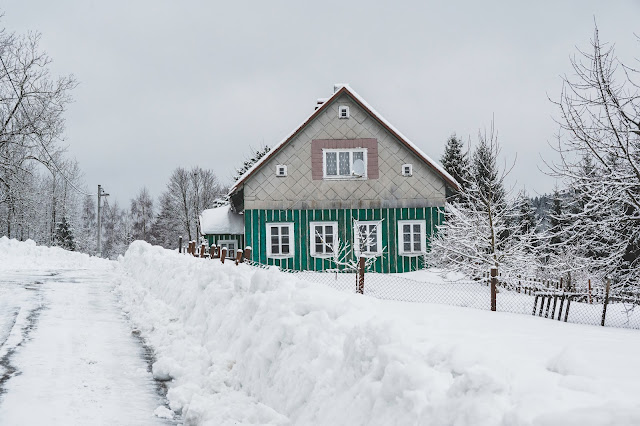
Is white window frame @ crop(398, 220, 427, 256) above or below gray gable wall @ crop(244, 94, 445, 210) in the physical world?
below

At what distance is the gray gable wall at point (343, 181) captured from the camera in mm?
23391

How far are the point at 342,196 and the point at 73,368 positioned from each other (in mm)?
17279

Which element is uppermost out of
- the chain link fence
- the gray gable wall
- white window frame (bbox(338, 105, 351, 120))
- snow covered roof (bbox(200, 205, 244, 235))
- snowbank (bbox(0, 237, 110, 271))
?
white window frame (bbox(338, 105, 351, 120))

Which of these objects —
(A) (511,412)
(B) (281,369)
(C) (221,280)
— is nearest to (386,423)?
(A) (511,412)

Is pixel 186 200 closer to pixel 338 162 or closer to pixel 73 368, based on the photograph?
pixel 338 162

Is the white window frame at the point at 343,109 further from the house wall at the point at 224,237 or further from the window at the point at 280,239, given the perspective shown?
the house wall at the point at 224,237

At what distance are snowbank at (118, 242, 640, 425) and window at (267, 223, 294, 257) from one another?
43.8 feet

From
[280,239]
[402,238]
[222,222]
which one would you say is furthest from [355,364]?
[222,222]

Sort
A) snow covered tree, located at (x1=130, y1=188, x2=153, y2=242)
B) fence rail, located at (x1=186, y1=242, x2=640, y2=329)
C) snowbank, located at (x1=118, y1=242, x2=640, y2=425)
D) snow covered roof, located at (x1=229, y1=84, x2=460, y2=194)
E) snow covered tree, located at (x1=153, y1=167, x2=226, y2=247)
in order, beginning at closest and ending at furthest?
snowbank, located at (x1=118, y1=242, x2=640, y2=425) → fence rail, located at (x1=186, y1=242, x2=640, y2=329) → snow covered roof, located at (x1=229, y1=84, x2=460, y2=194) → snow covered tree, located at (x1=153, y1=167, x2=226, y2=247) → snow covered tree, located at (x1=130, y1=188, x2=153, y2=242)

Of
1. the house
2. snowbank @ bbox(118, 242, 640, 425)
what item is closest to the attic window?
the house

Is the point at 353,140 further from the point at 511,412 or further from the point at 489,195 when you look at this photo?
the point at 511,412

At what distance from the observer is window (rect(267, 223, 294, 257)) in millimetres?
23531

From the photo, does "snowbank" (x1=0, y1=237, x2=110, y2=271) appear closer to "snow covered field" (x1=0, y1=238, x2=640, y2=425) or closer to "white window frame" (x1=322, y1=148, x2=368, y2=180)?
"white window frame" (x1=322, y1=148, x2=368, y2=180)

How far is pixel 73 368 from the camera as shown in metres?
6.90
